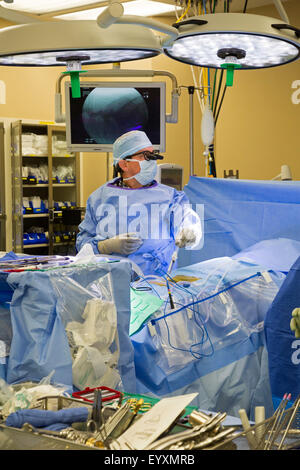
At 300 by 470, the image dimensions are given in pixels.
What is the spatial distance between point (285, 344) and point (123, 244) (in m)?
1.04

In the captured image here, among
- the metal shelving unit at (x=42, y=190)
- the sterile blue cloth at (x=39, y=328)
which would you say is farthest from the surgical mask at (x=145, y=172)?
the metal shelving unit at (x=42, y=190)

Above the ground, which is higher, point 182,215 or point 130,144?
point 130,144

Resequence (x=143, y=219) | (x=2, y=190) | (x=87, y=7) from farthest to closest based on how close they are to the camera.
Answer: (x=2, y=190)
(x=87, y=7)
(x=143, y=219)

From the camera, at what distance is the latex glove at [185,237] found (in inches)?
130

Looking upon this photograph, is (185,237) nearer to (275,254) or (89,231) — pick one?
(275,254)

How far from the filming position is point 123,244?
324 cm

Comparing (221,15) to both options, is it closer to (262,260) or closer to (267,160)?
(262,260)

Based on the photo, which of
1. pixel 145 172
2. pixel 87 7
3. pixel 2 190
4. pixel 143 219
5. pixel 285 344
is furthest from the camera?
pixel 2 190

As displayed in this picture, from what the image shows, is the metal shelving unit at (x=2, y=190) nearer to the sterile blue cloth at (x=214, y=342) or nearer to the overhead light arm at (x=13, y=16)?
the sterile blue cloth at (x=214, y=342)

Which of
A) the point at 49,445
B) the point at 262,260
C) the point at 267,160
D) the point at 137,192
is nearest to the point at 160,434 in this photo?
the point at 49,445

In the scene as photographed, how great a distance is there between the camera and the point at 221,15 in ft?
5.92

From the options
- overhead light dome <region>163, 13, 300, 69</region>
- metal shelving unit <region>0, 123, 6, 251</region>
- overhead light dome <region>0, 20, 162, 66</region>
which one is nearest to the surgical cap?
overhead light dome <region>163, 13, 300, 69</region>

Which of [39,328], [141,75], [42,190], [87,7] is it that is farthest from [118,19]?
[42,190]

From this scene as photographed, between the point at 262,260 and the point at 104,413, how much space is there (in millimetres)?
1969
